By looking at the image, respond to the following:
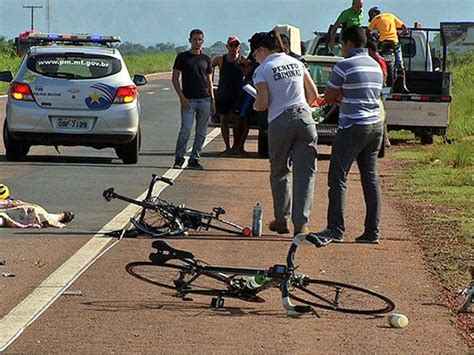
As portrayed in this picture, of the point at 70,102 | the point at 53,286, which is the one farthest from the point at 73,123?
the point at 53,286

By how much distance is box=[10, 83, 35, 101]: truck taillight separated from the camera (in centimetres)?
1873

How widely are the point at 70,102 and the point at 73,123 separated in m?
0.30

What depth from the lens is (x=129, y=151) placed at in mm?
19359

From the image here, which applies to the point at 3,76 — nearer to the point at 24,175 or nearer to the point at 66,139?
the point at 66,139

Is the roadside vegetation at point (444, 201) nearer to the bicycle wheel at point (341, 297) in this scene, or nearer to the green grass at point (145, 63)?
the bicycle wheel at point (341, 297)

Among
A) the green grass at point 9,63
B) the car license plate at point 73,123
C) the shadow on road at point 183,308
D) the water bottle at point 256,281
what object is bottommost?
the green grass at point 9,63

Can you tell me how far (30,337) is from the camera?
7.75 metres

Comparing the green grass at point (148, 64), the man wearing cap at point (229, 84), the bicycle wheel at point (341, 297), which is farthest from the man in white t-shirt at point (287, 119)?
the green grass at point (148, 64)

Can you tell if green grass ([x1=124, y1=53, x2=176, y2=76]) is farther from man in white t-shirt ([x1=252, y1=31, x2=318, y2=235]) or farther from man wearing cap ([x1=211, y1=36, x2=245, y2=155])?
man in white t-shirt ([x1=252, y1=31, x2=318, y2=235])

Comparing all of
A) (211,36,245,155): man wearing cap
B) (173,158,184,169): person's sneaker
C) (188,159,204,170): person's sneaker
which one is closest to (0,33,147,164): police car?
(173,158,184,169): person's sneaker

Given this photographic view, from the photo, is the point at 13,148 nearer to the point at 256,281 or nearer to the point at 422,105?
the point at 422,105

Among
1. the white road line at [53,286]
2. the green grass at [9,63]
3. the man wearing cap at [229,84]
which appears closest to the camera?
the white road line at [53,286]

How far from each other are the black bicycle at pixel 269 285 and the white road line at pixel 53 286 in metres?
0.69

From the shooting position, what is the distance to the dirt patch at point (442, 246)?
8.95 m
